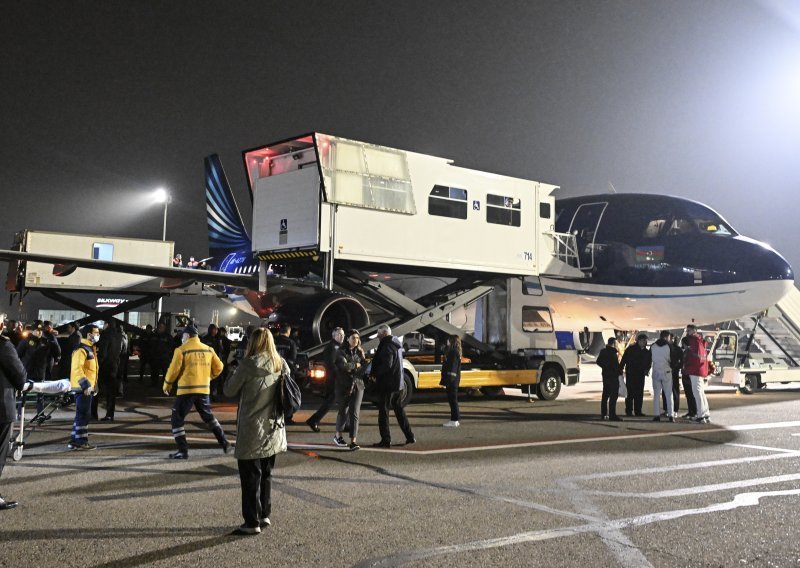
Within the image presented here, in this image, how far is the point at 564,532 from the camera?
5.25 meters

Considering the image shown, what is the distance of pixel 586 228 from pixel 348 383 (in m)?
10.4

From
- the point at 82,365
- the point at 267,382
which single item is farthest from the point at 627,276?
the point at 267,382

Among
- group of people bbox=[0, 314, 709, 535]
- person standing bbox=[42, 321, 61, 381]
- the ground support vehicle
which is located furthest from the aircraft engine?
the ground support vehicle

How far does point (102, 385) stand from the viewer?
38.6 feet

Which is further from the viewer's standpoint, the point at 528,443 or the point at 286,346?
the point at 286,346

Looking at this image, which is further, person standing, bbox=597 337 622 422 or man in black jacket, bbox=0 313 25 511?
person standing, bbox=597 337 622 422

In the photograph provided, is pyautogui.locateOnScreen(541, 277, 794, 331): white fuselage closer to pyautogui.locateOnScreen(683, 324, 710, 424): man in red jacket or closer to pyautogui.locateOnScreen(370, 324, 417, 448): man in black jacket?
pyautogui.locateOnScreen(683, 324, 710, 424): man in red jacket

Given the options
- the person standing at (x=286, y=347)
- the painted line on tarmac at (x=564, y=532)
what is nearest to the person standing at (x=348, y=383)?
the person standing at (x=286, y=347)

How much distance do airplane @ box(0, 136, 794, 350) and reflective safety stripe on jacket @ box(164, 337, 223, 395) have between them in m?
5.70

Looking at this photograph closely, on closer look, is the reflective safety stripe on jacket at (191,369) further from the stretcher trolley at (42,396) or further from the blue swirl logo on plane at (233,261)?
the blue swirl logo on plane at (233,261)

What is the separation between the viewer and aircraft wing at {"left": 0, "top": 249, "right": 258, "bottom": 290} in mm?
12852

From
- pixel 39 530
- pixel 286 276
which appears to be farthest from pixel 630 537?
pixel 286 276

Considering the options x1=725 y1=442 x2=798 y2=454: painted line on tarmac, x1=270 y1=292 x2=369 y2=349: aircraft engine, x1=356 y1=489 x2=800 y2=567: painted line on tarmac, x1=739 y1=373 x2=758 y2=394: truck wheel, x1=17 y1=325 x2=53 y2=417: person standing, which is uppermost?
x1=270 y1=292 x2=369 y2=349: aircraft engine

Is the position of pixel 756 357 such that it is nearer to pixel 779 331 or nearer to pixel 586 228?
pixel 779 331
